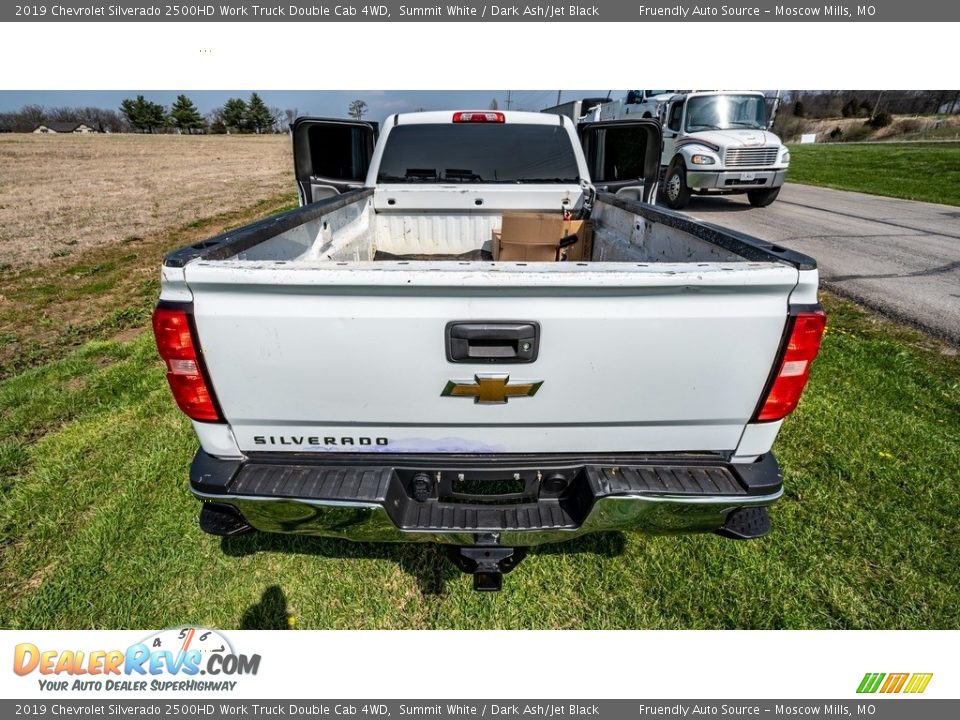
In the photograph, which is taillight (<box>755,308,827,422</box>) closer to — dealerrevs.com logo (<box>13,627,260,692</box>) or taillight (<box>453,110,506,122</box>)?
dealerrevs.com logo (<box>13,627,260,692</box>)

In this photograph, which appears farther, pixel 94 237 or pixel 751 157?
pixel 751 157

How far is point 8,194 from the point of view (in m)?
16.8

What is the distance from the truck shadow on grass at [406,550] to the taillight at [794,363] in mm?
1239

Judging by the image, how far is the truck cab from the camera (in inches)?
442

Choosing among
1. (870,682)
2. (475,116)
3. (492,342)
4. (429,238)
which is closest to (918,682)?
(870,682)

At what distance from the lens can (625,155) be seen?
475 centimetres

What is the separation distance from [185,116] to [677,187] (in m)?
96.4

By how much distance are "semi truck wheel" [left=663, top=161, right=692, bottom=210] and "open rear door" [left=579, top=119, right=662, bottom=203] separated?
25.9ft

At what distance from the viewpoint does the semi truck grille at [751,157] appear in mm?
11156

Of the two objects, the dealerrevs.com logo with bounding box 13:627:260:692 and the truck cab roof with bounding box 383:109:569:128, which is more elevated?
the truck cab roof with bounding box 383:109:569:128

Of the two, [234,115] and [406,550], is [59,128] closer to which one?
[234,115]

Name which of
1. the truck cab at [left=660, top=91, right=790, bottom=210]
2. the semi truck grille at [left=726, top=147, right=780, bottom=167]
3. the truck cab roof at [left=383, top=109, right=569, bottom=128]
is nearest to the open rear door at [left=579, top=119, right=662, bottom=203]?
the truck cab roof at [left=383, top=109, right=569, bottom=128]

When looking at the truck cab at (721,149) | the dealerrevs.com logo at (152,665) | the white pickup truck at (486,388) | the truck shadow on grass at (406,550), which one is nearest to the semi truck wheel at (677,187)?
the truck cab at (721,149)

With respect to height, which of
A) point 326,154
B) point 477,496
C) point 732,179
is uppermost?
point 326,154
